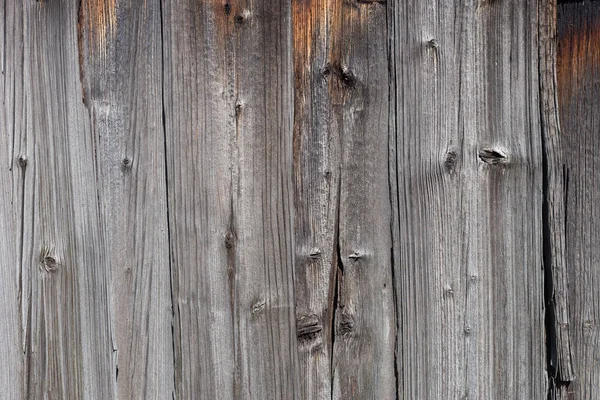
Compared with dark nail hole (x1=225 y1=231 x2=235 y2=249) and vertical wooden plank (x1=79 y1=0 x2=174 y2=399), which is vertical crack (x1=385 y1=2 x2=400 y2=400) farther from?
vertical wooden plank (x1=79 y1=0 x2=174 y2=399)

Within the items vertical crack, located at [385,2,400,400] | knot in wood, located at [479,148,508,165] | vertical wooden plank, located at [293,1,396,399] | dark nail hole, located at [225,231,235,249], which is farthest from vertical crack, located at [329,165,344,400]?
knot in wood, located at [479,148,508,165]

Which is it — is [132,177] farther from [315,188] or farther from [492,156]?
[492,156]

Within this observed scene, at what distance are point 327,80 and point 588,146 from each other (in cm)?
72

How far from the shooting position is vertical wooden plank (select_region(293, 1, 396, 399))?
1410 millimetres

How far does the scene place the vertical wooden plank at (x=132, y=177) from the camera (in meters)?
1.41

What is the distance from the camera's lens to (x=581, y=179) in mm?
1471

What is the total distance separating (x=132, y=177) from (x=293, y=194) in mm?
422

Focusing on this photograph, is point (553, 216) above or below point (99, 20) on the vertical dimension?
below

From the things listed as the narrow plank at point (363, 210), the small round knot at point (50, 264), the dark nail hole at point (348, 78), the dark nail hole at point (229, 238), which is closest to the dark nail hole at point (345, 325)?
the narrow plank at point (363, 210)

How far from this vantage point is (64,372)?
146cm

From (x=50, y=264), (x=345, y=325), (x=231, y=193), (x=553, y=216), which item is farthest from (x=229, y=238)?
(x=553, y=216)

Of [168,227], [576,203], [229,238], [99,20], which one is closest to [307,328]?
[229,238]

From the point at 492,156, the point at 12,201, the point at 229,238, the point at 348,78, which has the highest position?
the point at 348,78

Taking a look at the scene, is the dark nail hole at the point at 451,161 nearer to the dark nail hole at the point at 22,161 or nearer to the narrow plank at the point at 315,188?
the narrow plank at the point at 315,188
